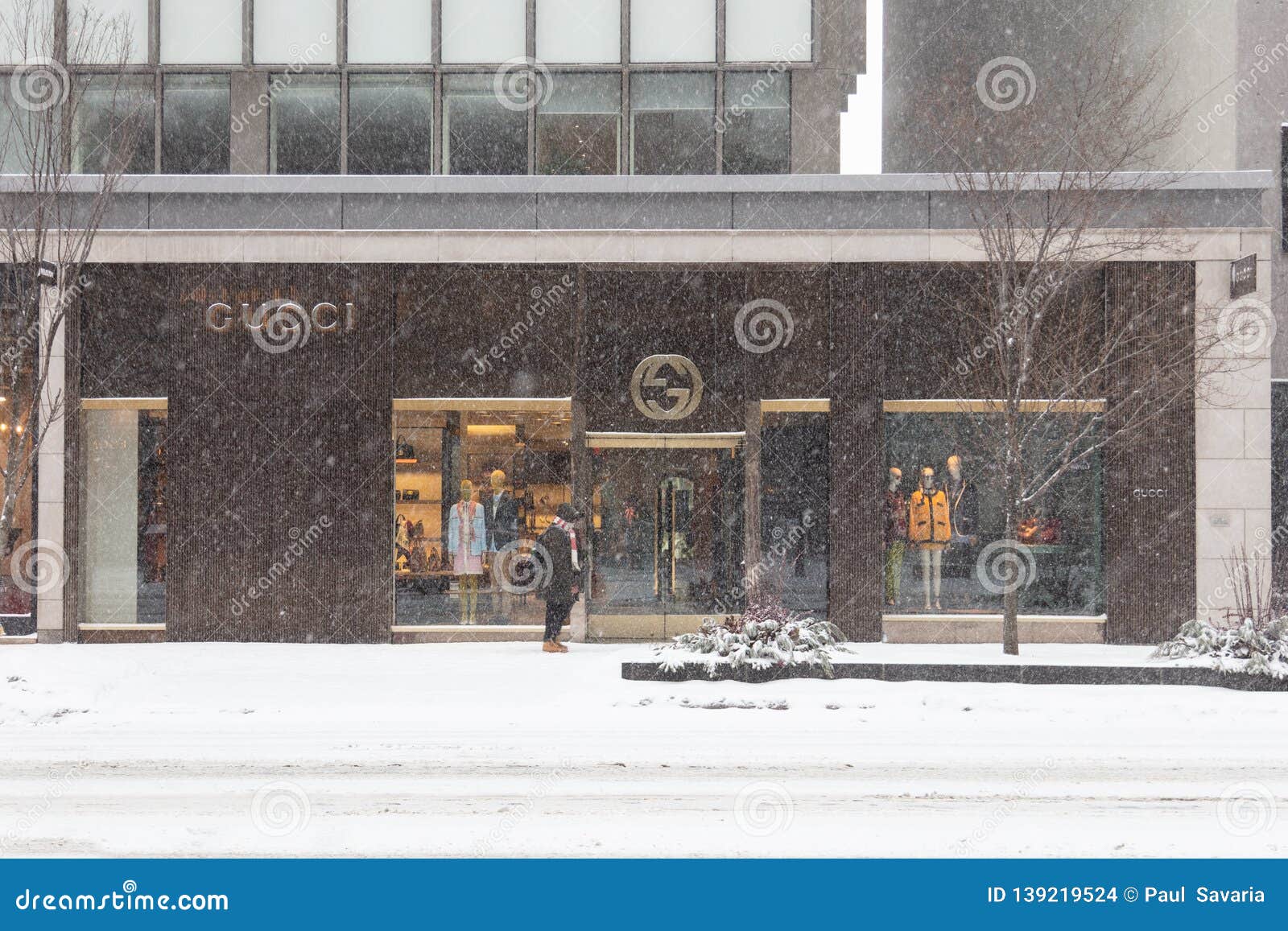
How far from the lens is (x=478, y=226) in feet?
48.3

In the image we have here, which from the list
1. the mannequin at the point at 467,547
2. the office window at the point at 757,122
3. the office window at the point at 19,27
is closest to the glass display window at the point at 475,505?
the mannequin at the point at 467,547

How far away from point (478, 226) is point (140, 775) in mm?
9099

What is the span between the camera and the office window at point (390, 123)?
1526cm

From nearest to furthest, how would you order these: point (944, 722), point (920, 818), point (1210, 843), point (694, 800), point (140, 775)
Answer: point (1210, 843) → point (920, 818) → point (694, 800) → point (140, 775) → point (944, 722)

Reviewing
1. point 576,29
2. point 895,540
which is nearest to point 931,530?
point 895,540

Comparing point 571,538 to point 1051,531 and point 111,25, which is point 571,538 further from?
point 111,25

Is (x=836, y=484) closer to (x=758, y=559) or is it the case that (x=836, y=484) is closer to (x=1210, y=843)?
(x=758, y=559)

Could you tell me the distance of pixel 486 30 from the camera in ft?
50.1

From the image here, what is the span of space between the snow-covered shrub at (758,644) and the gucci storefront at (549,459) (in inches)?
119

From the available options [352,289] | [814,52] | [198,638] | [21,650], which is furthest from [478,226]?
[21,650]

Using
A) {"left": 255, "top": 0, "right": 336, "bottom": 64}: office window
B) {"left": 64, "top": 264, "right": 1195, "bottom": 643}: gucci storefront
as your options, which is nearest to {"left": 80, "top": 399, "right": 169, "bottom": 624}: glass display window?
{"left": 64, "top": 264, "right": 1195, "bottom": 643}: gucci storefront

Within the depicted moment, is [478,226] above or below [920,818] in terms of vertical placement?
above

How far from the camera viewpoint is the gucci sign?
48.9 ft

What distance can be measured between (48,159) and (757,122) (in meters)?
9.28
